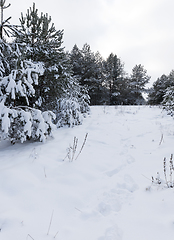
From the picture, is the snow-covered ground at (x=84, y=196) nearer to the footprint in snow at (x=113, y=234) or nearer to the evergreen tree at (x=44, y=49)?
the footprint in snow at (x=113, y=234)

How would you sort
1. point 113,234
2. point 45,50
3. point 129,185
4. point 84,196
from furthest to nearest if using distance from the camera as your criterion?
point 45,50 < point 129,185 < point 84,196 < point 113,234

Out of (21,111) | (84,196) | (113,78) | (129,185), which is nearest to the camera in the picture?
(84,196)

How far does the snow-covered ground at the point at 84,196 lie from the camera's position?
150 cm

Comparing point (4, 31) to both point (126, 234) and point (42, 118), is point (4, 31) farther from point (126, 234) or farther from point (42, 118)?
point (126, 234)

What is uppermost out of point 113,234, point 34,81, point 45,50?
point 45,50

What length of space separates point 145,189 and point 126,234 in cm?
87

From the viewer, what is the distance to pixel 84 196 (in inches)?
82.0

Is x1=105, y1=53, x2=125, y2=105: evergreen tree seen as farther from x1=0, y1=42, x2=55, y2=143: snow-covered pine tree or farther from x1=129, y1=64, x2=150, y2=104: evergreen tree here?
x1=0, y1=42, x2=55, y2=143: snow-covered pine tree

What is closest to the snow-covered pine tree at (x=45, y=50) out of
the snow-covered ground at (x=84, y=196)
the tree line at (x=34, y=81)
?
the tree line at (x=34, y=81)

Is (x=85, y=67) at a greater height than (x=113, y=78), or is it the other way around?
(x=85, y=67)

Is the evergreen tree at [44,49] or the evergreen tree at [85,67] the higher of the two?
the evergreen tree at [85,67]

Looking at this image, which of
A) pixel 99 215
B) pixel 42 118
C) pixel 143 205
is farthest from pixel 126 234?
pixel 42 118

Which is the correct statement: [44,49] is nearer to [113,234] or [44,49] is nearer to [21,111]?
[21,111]

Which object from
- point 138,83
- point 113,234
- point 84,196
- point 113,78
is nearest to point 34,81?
point 84,196
